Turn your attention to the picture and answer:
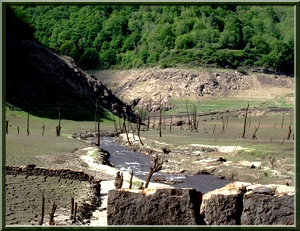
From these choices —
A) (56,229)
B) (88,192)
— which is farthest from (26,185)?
(56,229)

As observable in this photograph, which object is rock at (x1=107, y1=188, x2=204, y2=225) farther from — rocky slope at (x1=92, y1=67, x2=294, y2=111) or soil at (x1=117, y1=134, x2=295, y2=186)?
rocky slope at (x1=92, y1=67, x2=294, y2=111)

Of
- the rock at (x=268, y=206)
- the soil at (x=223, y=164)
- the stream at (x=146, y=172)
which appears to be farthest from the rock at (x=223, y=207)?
the soil at (x=223, y=164)

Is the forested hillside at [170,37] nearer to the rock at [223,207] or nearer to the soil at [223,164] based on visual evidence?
the soil at [223,164]

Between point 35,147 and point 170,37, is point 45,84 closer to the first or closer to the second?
point 35,147

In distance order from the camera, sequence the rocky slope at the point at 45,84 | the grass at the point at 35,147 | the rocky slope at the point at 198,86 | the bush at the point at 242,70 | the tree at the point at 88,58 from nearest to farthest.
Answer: the grass at the point at 35,147, the rocky slope at the point at 45,84, the rocky slope at the point at 198,86, the bush at the point at 242,70, the tree at the point at 88,58

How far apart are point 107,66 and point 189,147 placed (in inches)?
4362

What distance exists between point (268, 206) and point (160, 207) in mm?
2528

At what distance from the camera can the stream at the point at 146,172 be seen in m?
33.7

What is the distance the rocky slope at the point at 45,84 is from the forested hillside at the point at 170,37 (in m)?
33.7

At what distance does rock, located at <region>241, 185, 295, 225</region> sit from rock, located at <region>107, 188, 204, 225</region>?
1186mm

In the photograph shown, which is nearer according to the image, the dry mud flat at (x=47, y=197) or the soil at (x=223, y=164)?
the dry mud flat at (x=47, y=197)

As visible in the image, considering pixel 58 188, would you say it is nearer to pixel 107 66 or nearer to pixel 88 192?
pixel 88 192

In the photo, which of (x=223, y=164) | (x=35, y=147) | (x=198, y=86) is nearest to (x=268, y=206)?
(x=223, y=164)

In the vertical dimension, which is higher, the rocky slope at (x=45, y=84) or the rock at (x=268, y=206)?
the rocky slope at (x=45, y=84)
